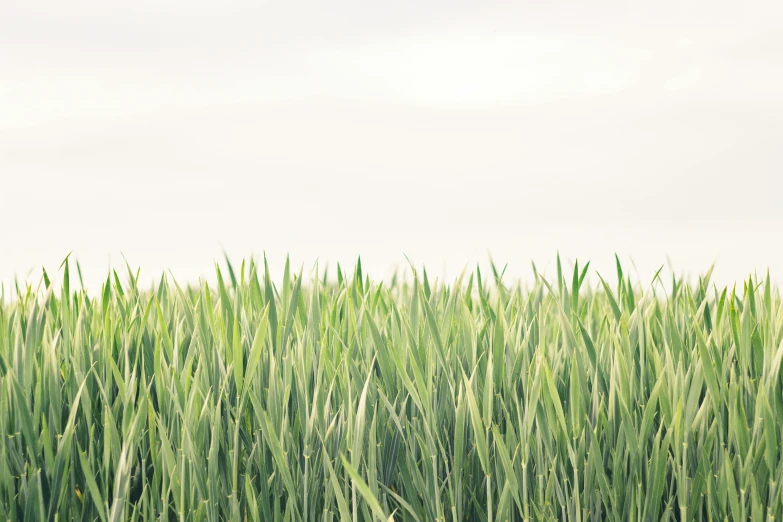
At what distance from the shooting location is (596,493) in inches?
82.4

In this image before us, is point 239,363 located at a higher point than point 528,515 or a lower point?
higher

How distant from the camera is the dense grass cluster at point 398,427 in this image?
2049mm

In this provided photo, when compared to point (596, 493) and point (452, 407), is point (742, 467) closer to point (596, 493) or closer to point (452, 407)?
point (596, 493)

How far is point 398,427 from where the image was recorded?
6.77 feet

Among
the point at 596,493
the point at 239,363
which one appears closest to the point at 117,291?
the point at 239,363

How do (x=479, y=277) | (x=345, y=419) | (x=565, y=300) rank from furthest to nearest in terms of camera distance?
(x=479, y=277) < (x=565, y=300) < (x=345, y=419)

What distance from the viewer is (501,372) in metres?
2.24

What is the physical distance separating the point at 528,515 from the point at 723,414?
2.16ft

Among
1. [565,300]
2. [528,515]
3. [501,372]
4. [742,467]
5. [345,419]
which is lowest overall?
[528,515]

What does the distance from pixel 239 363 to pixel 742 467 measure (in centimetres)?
145

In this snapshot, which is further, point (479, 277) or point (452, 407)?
point (479, 277)

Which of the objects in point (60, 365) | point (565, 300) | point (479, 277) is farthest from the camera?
point (479, 277)

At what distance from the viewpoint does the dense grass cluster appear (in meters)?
2.05

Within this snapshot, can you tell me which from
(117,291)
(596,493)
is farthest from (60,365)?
(596,493)
